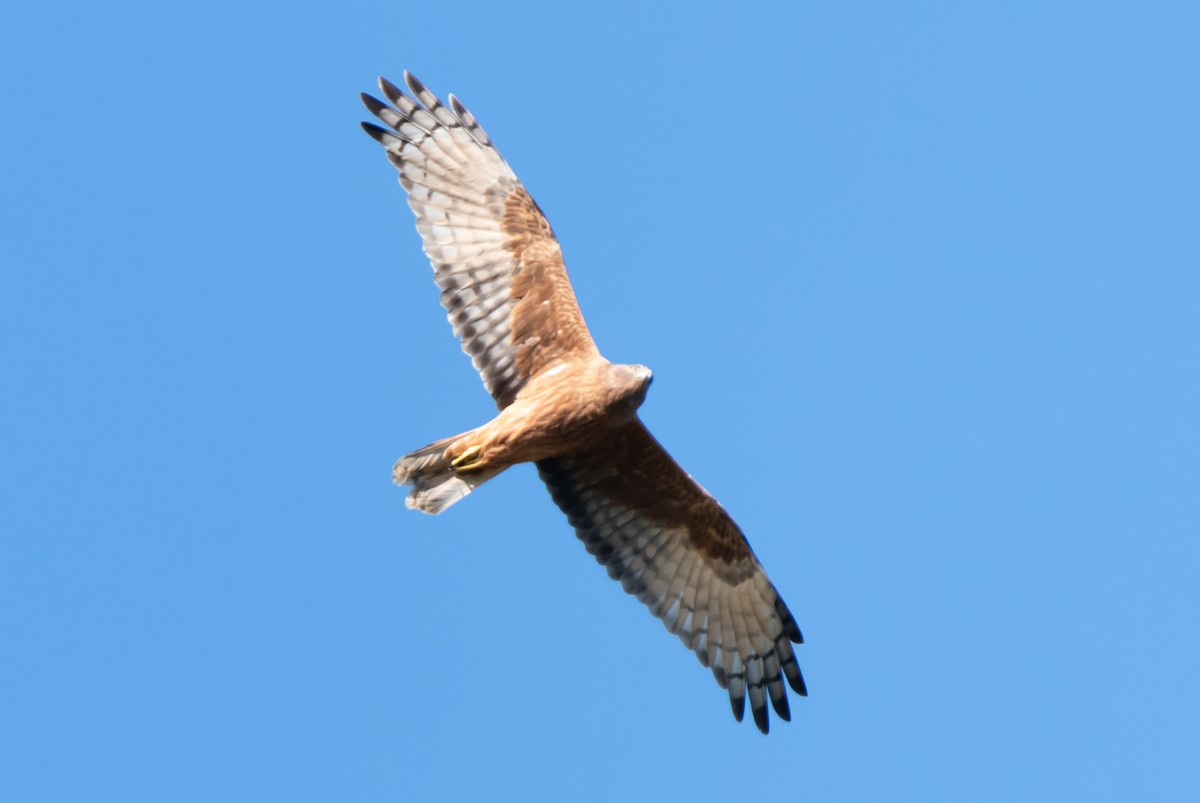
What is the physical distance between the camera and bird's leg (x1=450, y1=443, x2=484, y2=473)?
10.0 m

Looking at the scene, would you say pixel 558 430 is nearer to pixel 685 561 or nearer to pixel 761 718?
pixel 685 561

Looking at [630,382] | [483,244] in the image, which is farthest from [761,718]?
[483,244]

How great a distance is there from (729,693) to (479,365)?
9.02 feet

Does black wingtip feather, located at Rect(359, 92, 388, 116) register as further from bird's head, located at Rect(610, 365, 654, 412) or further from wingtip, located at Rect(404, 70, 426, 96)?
bird's head, located at Rect(610, 365, 654, 412)

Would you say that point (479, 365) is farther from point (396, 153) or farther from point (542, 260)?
point (396, 153)

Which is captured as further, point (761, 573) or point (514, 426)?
point (761, 573)

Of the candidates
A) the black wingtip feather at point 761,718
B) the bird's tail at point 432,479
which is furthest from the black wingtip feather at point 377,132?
the black wingtip feather at point 761,718

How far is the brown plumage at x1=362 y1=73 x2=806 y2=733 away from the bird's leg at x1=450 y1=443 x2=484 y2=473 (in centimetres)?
1

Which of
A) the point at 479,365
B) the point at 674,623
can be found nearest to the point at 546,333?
the point at 479,365

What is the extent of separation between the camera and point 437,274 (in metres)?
10.6

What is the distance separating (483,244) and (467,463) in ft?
4.86

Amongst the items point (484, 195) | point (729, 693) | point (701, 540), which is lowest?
point (729, 693)

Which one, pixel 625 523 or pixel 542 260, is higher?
pixel 542 260

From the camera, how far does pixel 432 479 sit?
10164mm
